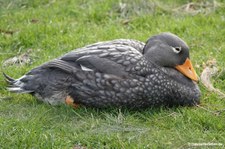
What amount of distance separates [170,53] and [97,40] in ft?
7.62

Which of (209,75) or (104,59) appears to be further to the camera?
(209,75)

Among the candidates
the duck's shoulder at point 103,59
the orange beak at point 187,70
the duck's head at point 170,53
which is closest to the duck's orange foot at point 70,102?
the duck's shoulder at point 103,59

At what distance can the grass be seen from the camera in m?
5.65

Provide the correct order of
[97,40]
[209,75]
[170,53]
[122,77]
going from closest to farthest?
[122,77]
[170,53]
[209,75]
[97,40]

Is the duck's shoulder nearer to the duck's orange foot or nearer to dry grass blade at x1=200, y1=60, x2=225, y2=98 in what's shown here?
the duck's orange foot

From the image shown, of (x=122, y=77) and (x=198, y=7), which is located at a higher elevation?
(x=122, y=77)

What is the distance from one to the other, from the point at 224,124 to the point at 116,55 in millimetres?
1344

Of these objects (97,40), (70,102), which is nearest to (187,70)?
(70,102)

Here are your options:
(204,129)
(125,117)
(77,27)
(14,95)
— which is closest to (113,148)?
(125,117)

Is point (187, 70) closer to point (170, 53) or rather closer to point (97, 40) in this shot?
point (170, 53)

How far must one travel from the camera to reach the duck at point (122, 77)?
6027 millimetres

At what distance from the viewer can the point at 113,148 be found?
216 inches

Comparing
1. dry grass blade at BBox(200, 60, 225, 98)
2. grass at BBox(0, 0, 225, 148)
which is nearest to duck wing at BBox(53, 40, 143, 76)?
grass at BBox(0, 0, 225, 148)

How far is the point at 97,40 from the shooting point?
836 centimetres
